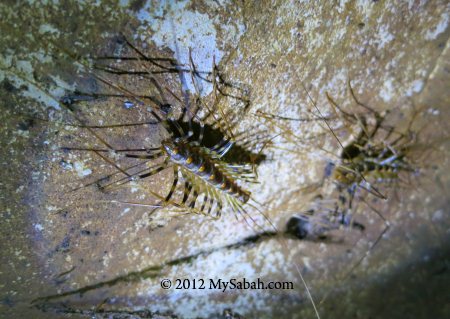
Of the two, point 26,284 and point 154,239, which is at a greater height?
point 154,239

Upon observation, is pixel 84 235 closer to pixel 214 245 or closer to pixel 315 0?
pixel 214 245

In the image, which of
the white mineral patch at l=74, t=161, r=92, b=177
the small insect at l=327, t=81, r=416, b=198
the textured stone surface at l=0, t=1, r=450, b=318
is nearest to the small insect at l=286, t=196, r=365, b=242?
the textured stone surface at l=0, t=1, r=450, b=318

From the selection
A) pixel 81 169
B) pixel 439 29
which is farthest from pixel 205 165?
pixel 439 29

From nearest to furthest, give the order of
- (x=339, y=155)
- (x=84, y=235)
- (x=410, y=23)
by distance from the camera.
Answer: (x=84, y=235) < (x=410, y=23) < (x=339, y=155)

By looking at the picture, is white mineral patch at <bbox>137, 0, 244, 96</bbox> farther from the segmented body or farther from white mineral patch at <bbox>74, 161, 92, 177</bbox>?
white mineral patch at <bbox>74, 161, 92, 177</bbox>

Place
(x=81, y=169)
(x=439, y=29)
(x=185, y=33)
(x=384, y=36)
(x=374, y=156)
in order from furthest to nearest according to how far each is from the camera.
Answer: (x=374, y=156) < (x=439, y=29) < (x=384, y=36) < (x=81, y=169) < (x=185, y=33)

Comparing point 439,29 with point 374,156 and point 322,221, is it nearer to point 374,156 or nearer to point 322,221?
point 374,156

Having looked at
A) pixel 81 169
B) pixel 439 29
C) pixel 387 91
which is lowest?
pixel 81 169

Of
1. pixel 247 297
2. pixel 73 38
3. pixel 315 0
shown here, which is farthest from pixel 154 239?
pixel 315 0
